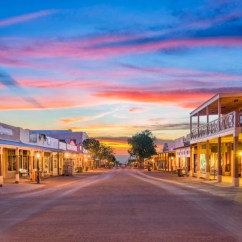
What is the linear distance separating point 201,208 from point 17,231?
25.2ft

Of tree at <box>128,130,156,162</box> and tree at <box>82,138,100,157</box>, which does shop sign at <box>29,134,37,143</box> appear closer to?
tree at <box>82,138,100,157</box>

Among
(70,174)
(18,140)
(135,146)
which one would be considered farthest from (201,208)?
(135,146)

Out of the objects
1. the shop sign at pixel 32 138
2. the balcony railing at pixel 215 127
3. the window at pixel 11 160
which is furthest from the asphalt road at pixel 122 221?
the window at pixel 11 160

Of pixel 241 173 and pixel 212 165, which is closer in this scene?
pixel 241 173

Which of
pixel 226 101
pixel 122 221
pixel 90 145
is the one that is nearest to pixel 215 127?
pixel 226 101

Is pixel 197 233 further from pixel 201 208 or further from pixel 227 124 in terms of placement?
pixel 227 124

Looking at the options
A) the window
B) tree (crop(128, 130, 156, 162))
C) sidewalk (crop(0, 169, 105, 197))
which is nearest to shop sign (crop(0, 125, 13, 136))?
sidewalk (crop(0, 169, 105, 197))

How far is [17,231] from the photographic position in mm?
12141

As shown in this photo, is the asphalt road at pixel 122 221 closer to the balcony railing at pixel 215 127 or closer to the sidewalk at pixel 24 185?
the sidewalk at pixel 24 185

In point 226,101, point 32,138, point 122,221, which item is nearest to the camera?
point 122,221

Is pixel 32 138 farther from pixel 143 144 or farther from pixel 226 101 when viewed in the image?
pixel 143 144

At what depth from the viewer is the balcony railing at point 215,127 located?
33.2 metres

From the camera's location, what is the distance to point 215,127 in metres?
38.8

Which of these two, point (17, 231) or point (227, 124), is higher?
point (227, 124)
